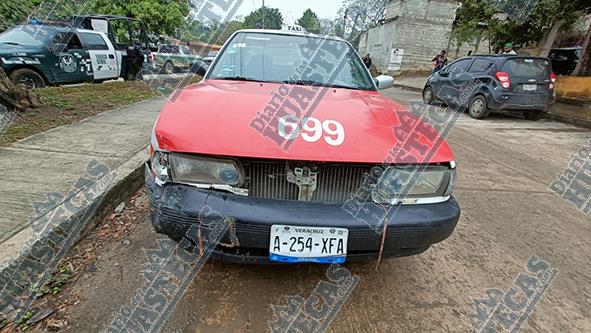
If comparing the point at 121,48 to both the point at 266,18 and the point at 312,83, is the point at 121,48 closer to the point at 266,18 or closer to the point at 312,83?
the point at 312,83

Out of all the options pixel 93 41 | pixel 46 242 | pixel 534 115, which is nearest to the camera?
pixel 46 242

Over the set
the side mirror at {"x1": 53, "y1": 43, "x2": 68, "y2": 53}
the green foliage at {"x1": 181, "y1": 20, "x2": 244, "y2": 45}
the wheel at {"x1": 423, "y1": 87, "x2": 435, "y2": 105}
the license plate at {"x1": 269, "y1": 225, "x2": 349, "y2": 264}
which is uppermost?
the license plate at {"x1": 269, "y1": 225, "x2": 349, "y2": 264}

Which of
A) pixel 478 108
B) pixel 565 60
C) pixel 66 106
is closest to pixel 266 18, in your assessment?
pixel 565 60

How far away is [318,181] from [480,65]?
855 centimetres

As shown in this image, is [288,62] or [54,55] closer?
[288,62]

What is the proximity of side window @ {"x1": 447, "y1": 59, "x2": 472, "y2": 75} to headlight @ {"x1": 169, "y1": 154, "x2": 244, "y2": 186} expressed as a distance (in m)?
9.14

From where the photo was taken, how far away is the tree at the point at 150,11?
20.8 m

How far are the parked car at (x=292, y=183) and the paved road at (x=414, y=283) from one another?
37 cm

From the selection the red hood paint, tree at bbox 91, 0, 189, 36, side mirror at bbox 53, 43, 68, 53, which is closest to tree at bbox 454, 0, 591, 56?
the red hood paint

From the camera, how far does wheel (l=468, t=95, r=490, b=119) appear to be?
852 cm

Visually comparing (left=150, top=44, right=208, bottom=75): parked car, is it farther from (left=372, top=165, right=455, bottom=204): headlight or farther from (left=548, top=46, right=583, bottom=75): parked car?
(left=548, top=46, right=583, bottom=75): parked car

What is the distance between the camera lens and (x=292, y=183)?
6.05ft

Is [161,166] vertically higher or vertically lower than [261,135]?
lower

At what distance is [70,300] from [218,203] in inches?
41.3
